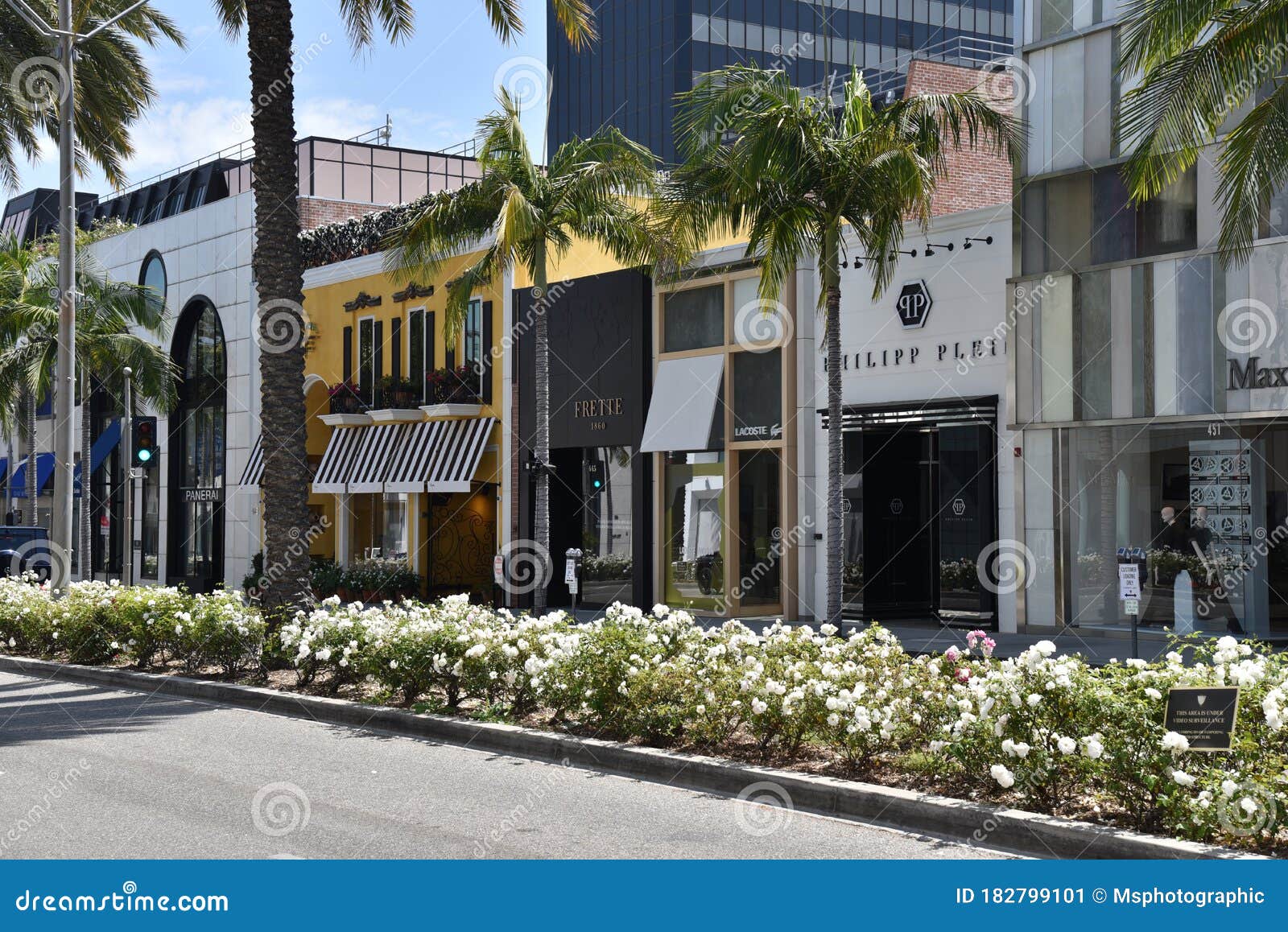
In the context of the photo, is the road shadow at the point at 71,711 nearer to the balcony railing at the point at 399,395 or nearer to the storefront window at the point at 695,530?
the storefront window at the point at 695,530

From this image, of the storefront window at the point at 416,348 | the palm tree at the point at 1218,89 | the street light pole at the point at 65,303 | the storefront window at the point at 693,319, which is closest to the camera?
the palm tree at the point at 1218,89

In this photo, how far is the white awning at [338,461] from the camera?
33406mm

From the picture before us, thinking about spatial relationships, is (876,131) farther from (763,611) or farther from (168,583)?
(168,583)

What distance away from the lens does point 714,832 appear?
8.43 m

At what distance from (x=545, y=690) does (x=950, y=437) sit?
11.5m

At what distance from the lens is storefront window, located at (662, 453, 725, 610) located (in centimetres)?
2530

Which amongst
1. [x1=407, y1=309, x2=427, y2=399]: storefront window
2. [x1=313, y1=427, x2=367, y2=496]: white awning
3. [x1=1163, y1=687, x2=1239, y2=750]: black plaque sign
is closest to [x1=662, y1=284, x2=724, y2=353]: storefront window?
[x1=407, y1=309, x2=427, y2=399]: storefront window

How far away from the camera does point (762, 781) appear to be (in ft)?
31.7

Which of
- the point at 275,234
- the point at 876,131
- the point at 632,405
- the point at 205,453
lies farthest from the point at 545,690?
the point at 205,453

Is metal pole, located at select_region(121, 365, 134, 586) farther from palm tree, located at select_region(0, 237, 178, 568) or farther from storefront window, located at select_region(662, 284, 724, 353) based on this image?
storefront window, located at select_region(662, 284, 724, 353)

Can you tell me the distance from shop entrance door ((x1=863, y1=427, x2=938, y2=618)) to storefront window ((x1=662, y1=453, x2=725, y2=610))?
9.96 ft

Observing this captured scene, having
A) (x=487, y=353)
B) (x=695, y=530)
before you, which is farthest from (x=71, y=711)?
(x=487, y=353)

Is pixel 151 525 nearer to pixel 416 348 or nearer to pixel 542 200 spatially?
pixel 416 348

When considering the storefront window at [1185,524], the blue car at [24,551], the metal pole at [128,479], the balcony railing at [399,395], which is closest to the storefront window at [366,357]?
the balcony railing at [399,395]
